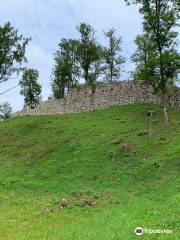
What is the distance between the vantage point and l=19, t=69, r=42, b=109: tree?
8356 cm

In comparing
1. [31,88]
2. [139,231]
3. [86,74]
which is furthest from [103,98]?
[139,231]

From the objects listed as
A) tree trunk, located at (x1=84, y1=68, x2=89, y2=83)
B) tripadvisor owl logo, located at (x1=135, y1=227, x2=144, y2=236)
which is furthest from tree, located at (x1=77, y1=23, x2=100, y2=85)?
tripadvisor owl logo, located at (x1=135, y1=227, x2=144, y2=236)

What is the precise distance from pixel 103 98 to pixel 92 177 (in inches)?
1203

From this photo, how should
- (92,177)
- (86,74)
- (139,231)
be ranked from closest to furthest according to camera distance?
(139,231) → (92,177) → (86,74)

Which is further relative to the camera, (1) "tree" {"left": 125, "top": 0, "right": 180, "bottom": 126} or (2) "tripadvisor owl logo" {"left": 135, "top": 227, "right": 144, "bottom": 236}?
(1) "tree" {"left": 125, "top": 0, "right": 180, "bottom": 126}

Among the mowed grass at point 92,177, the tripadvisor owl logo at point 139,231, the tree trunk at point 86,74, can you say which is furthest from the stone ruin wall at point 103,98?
the tripadvisor owl logo at point 139,231

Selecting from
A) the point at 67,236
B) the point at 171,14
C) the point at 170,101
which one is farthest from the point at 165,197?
the point at 170,101

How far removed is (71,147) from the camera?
44.4 metres

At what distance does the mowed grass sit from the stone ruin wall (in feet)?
7.40

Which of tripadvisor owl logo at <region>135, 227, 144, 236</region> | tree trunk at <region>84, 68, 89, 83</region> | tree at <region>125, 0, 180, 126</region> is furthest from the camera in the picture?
tree trunk at <region>84, 68, 89, 83</region>

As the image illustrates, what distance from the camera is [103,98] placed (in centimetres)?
6488

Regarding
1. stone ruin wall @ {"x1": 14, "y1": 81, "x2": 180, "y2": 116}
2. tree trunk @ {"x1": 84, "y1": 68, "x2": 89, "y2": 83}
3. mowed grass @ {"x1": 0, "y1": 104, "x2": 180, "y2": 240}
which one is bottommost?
mowed grass @ {"x1": 0, "y1": 104, "x2": 180, "y2": 240}

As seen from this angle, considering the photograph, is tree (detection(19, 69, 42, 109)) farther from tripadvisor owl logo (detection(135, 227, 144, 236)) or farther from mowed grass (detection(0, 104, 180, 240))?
tripadvisor owl logo (detection(135, 227, 144, 236))

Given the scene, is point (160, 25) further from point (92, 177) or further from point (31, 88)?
point (31, 88)
